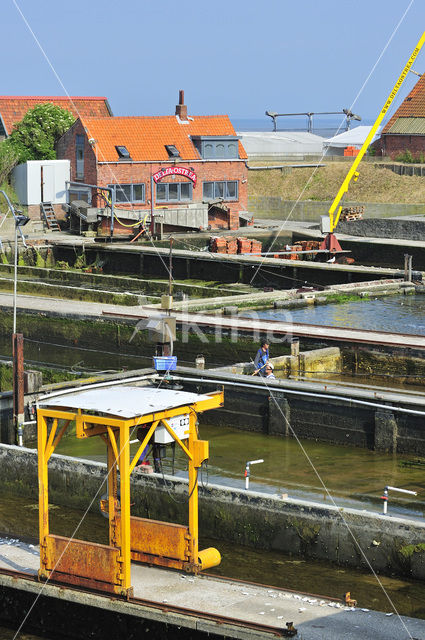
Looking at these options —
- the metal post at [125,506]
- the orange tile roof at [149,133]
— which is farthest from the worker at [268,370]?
the orange tile roof at [149,133]

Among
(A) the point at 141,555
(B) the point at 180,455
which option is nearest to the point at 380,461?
(B) the point at 180,455

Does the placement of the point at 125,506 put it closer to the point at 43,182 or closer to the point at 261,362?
the point at 261,362

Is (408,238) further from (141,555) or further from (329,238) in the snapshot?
(141,555)

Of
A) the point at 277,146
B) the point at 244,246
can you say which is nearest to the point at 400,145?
the point at 277,146

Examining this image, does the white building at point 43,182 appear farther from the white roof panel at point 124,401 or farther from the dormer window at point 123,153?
the white roof panel at point 124,401

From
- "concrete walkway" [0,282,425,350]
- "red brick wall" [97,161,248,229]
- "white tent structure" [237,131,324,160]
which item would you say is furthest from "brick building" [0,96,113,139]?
"concrete walkway" [0,282,425,350]

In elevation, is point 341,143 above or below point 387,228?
above

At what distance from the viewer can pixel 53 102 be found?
74.8 m

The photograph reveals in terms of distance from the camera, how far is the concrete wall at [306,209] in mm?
68062

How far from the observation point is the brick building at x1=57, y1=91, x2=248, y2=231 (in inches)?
2547

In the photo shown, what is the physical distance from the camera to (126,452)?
15297 mm

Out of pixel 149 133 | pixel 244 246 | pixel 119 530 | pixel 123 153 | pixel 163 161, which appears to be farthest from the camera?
pixel 149 133

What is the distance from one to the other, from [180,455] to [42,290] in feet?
72.5

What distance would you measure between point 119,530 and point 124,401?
183 cm
